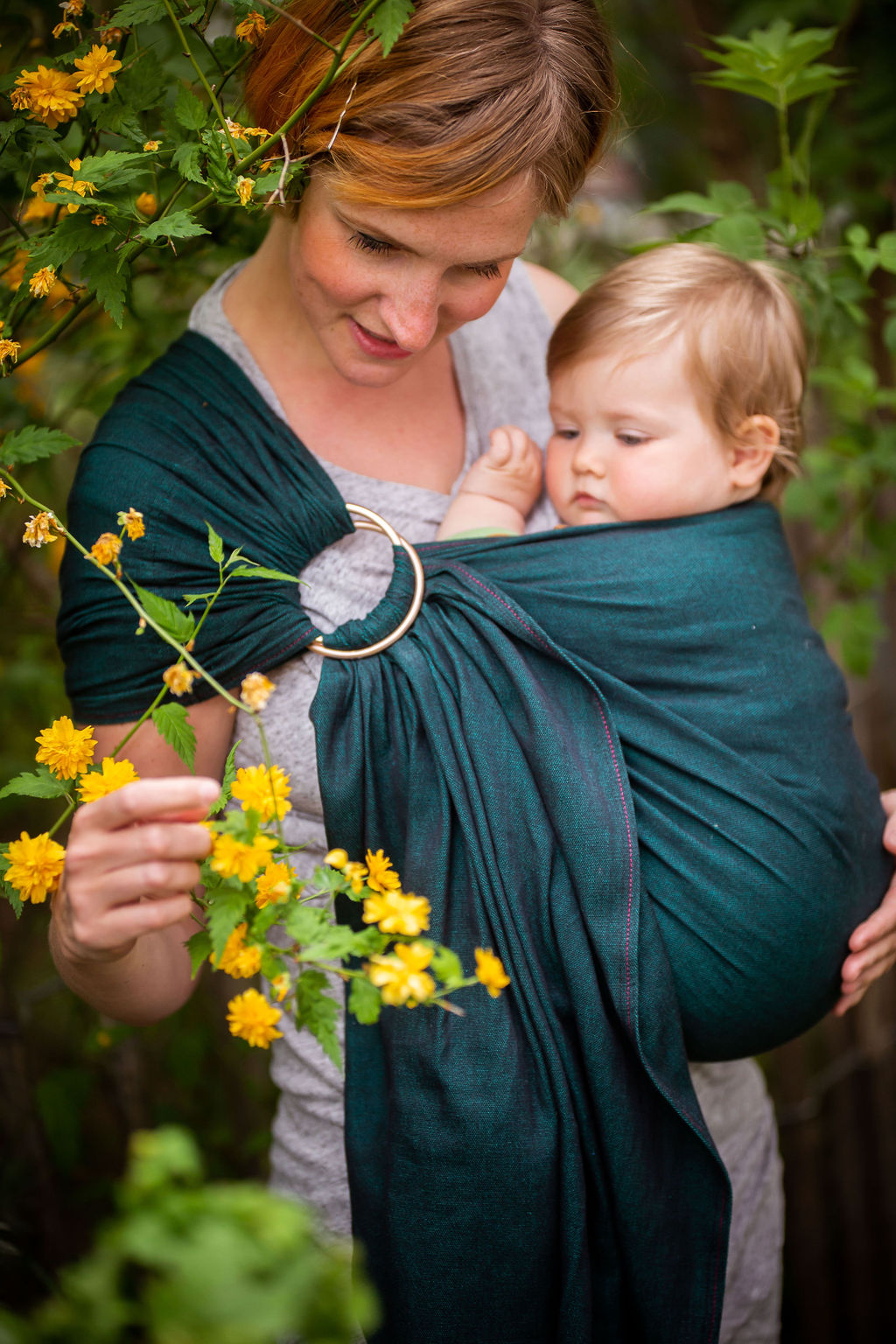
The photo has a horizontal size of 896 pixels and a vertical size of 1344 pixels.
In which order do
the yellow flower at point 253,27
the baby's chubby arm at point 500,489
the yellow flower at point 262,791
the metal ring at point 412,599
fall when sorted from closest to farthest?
the yellow flower at point 262,791
the yellow flower at point 253,27
the metal ring at point 412,599
the baby's chubby arm at point 500,489

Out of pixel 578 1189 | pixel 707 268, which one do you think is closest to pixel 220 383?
pixel 707 268

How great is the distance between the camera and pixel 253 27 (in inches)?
39.4

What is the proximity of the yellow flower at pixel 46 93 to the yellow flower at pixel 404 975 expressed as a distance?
0.85 m

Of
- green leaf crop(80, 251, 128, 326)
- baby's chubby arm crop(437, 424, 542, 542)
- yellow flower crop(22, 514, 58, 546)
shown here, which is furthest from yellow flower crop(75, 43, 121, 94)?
baby's chubby arm crop(437, 424, 542, 542)

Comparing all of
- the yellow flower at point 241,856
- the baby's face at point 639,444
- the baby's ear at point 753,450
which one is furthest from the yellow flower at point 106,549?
the baby's ear at point 753,450

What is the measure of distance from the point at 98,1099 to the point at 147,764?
134cm

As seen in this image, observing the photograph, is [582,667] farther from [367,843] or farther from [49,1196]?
[49,1196]

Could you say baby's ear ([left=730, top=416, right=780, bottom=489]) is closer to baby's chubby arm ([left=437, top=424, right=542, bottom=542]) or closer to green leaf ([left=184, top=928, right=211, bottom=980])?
baby's chubby arm ([left=437, top=424, right=542, bottom=542])

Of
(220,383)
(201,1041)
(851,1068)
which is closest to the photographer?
(220,383)

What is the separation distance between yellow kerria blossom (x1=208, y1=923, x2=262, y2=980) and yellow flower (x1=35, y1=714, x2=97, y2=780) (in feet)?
0.79

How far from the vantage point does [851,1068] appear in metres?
2.34

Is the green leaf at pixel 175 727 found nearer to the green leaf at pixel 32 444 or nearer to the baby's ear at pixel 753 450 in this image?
the green leaf at pixel 32 444

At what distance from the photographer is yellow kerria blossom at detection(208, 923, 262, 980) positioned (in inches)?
28.1

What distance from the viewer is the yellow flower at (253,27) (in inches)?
39.2
